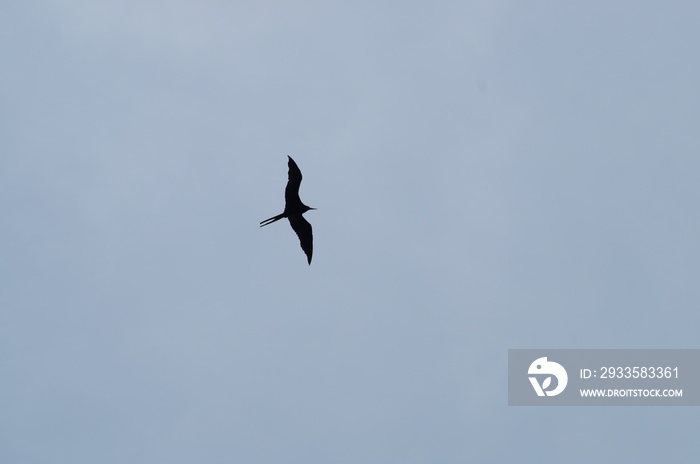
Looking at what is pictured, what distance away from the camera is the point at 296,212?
125 ft

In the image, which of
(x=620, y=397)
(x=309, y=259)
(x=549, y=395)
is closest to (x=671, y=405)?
(x=620, y=397)

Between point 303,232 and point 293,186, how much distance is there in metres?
2.59

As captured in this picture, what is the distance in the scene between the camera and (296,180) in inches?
1444

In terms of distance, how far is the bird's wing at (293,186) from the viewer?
36375mm

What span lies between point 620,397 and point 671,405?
228cm

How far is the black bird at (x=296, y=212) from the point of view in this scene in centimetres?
3656

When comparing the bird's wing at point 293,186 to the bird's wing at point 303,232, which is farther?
the bird's wing at point 303,232

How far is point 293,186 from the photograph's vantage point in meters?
36.8

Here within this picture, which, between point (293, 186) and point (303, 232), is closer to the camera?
point (293, 186)

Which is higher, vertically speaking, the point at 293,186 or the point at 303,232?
the point at 293,186

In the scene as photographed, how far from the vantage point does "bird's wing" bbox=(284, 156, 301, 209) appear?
36.4 m

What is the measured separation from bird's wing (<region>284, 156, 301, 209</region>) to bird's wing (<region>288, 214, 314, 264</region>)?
91 centimetres

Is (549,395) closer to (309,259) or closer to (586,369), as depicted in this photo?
(586,369)

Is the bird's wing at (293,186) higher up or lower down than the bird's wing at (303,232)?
higher up
